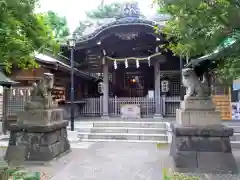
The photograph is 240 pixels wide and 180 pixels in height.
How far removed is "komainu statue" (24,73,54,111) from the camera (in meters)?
6.85

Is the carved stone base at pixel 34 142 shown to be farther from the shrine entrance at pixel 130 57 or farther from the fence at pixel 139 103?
the fence at pixel 139 103

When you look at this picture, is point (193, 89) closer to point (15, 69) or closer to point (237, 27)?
point (237, 27)

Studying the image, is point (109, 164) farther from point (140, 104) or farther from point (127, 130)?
point (140, 104)

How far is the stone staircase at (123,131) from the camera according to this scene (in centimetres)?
1000

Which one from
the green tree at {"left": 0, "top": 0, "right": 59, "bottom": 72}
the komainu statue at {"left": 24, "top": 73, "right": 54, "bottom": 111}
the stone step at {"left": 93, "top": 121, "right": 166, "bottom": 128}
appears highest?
the green tree at {"left": 0, "top": 0, "right": 59, "bottom": 72}

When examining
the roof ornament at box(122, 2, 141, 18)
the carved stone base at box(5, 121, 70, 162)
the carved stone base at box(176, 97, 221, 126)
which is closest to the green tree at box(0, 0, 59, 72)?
the carved stone base at box(5, 121, 70, 162)

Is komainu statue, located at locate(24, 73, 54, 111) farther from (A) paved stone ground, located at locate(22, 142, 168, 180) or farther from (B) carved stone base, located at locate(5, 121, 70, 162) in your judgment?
(A) paved stone ground, located at locate(22, 142, 168, 180)

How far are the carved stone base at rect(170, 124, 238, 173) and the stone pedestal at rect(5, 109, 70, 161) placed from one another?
11.7 ft

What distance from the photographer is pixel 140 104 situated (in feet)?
46.2

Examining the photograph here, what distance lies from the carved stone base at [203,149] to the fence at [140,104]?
313 inches

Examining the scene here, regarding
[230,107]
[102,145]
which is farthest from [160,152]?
[230,107]

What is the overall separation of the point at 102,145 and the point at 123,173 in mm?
3587

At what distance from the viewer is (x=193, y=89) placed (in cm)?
635

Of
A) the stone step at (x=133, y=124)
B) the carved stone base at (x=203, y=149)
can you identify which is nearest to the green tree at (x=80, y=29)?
the stone step at (x=133, y=124)
